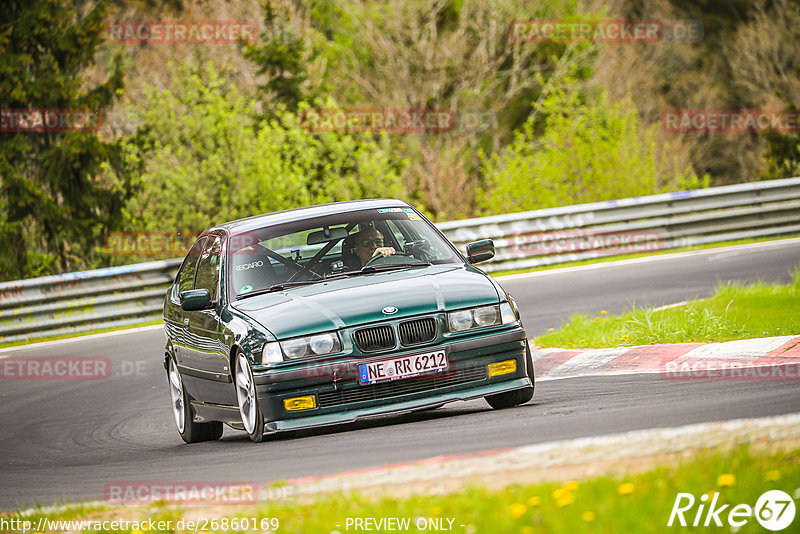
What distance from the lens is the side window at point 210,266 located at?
9.08 m

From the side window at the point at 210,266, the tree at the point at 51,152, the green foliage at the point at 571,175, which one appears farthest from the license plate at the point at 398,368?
the tree at the point at 51,152

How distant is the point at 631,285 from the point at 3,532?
36.9 feet

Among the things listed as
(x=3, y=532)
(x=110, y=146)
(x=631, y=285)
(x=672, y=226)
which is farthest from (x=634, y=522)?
(x=110, y=146)

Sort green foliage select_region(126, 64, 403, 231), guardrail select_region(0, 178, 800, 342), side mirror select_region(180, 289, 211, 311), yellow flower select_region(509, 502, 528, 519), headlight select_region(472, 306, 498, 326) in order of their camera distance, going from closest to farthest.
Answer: yellow flower select_region(509, 502, 528, 519) < headlight select_region(472, 306, 498, 326) < side mirror select_region(180, 289, 211, 311) < guardrail select_region(0, 178, 800, 342) < green foliage select_region(126, 64, 403, 231)

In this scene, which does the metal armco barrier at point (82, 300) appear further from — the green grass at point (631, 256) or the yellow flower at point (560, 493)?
the yellow flower at point (560, 493)

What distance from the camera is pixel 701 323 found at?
34.6 ft

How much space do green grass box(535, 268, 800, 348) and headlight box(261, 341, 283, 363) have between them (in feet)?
13.7

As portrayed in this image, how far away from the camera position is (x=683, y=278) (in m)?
15.8

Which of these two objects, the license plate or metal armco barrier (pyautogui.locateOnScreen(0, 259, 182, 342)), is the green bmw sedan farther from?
metal armco barrier (pyautogui.locateOnScreen(0, 259, 182, 342))

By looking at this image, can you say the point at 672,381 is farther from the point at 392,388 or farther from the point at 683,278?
the point at 683,278

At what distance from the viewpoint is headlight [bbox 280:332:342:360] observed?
750 centimetres

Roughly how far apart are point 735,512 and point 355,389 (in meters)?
3.54

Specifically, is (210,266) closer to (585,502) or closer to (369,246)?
(369,246)

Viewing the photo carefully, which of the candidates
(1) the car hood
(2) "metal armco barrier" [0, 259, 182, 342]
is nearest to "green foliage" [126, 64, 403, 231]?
(2) "metal armco barrier" [0, 259, 182, 342]
